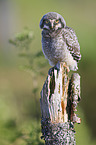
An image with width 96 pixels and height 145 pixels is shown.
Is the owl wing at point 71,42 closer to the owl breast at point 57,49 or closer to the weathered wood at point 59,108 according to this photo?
the owl breast at point 57,49

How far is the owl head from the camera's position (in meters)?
2.78

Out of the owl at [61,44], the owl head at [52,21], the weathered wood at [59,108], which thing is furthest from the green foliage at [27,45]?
the weathered wood at [59,108]

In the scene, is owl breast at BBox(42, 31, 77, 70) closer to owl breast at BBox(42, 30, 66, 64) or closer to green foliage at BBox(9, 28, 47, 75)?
owl breast at BBox(42, 30, 66, 64)

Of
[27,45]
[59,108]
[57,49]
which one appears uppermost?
[27,45]

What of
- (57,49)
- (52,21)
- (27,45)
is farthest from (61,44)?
(27,45)

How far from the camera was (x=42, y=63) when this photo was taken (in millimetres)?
5184

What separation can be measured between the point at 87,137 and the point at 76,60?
3785mm

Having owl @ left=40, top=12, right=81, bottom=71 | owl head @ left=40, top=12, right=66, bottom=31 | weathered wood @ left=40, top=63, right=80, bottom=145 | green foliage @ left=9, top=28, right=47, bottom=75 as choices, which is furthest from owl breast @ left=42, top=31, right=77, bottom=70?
green foliage @ left=9, top=28, right=47, bottom=75

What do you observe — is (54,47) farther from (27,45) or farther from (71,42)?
(27,45)

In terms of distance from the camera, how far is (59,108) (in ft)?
8.26

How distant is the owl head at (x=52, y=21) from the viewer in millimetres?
2777

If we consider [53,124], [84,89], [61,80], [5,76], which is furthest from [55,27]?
[5,76]

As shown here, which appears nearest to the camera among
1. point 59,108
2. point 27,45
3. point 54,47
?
point 59,108

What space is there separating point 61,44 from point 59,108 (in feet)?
3.29
